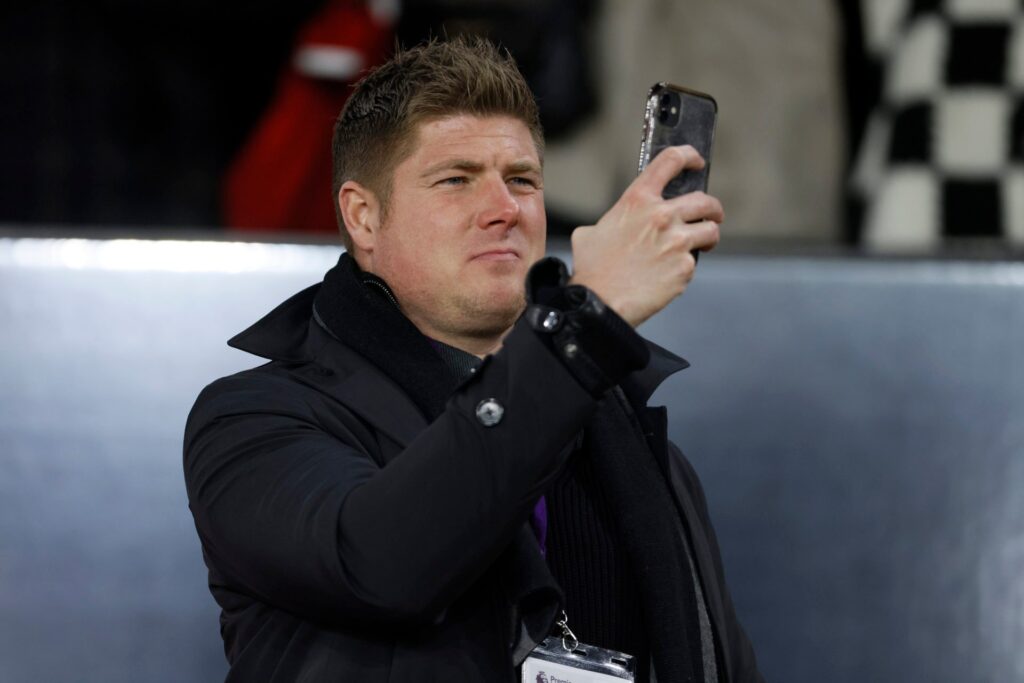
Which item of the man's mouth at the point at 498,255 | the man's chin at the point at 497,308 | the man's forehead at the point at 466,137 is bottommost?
the man's chin at the point at 497,308

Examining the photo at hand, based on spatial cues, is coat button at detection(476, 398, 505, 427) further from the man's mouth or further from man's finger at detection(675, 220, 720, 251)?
the man's mouth

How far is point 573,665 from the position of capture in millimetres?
1127

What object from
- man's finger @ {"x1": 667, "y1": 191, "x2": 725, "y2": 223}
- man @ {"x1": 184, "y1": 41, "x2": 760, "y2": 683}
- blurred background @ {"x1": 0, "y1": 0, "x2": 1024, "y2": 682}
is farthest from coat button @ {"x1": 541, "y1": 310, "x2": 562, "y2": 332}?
blurred background @ {"x1": 0, "y1": 0, "x2": 1024, "y2": 682}

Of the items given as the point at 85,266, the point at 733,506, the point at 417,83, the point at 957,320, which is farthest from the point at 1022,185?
the point at 85,266

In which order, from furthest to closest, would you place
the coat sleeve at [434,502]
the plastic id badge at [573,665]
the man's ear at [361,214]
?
1. the man's ear at [361,214]
2. the plastic id badge at [573,665]
3. the coat sleeve at [434,502]

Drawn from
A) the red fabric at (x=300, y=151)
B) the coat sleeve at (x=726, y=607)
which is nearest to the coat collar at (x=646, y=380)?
the coat sleeve at (x=726, y=607)

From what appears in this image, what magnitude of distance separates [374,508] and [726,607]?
588 millimetres

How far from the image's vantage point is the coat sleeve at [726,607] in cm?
138

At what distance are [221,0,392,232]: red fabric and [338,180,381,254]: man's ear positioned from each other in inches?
27.2

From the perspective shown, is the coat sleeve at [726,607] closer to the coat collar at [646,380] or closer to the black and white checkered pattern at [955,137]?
the coat collar at [646,380]

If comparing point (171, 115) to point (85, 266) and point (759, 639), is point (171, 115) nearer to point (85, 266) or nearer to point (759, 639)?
point (85, 266)

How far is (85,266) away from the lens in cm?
166

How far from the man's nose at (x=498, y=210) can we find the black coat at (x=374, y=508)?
0.17 m

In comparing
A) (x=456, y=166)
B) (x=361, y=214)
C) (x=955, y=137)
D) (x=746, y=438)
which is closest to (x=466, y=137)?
(x=456, y=166)
